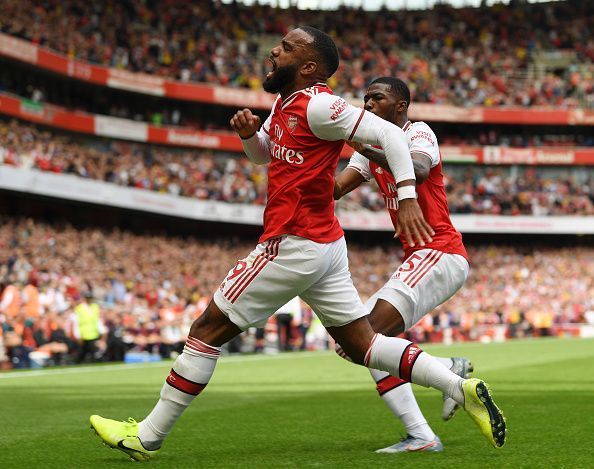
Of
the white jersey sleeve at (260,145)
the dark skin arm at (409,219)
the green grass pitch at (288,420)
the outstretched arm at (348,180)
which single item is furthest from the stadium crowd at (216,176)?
the dark skin arm at (409,219)

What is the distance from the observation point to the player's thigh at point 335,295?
5.50 meters

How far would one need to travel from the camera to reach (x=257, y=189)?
42250 millimetres

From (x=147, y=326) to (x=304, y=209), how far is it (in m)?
18.7

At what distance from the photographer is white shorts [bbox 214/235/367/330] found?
534 cm

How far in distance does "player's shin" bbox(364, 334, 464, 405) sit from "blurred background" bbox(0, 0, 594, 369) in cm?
1514

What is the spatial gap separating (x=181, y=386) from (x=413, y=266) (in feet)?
6.45

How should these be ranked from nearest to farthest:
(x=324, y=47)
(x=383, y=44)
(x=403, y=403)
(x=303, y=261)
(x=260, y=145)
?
(x=303, y=261) < (x=324, y=47) < (x=260, y=145) < (x=403, y=403) < (x=383, y=44)

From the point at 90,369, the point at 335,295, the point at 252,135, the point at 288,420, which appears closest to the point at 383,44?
the point at 90,369

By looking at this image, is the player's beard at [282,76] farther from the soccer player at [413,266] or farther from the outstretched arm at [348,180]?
the outstretched arm at [348,180]

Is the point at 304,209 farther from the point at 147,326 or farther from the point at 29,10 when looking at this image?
the point at 29,10

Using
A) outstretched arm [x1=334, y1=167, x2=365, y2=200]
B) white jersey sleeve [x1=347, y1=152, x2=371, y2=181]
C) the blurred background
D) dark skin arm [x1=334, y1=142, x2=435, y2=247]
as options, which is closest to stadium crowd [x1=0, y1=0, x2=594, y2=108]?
the blurred background

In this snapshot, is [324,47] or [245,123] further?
[245,123]

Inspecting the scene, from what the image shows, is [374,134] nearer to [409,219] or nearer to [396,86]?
[409,219]

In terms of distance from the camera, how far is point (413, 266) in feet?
21.4
